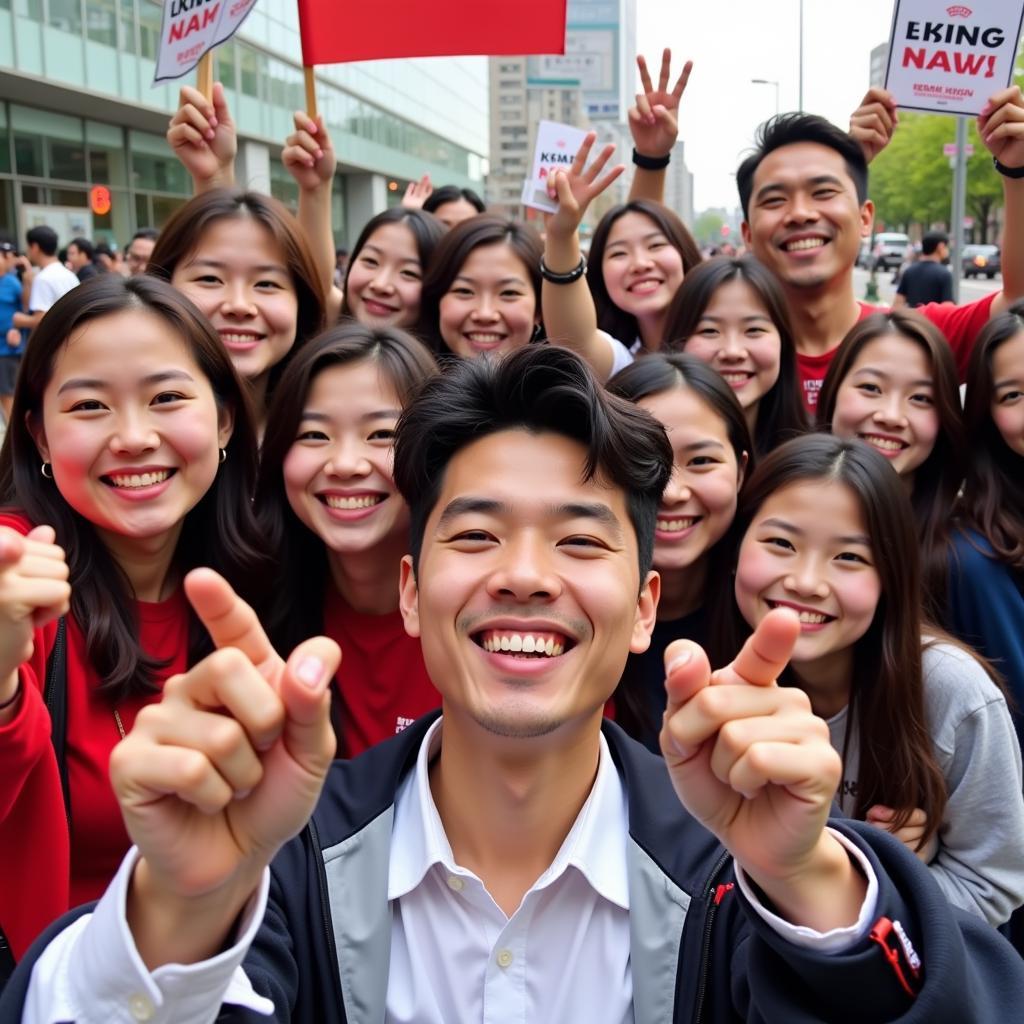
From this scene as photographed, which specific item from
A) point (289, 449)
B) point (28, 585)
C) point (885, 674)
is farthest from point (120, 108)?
point (28, 585)

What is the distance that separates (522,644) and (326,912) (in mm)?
583

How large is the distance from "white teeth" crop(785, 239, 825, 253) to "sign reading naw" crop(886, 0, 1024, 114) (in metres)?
0.96

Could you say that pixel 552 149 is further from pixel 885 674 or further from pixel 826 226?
pixel 885 674

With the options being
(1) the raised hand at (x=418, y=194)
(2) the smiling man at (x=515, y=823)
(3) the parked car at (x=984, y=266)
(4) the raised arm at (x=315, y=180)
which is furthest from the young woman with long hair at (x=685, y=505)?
(3) the parked car at (x=984, y=266)

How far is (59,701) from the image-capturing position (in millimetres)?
2320

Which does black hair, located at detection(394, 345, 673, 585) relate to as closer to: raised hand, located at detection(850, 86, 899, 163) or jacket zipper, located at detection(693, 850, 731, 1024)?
jacket zipper, located at detection(693, 850, 731, 1024)

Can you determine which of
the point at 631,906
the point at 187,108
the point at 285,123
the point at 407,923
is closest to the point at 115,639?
the point at 407,923

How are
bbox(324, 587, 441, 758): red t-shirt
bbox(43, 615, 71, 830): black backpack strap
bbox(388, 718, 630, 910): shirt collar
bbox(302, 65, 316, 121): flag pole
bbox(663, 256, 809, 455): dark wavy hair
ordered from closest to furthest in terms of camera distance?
bbox(388, 718, 630, 910): shirt collar
bbox(43, 615, 71, 830): black backpack strap
bbox(324, 587, 441, 758): red t-shirt
bbox(663, 256, 809, 455): dark wavy hair
bbox(302, 65, 316, 121): flag pole

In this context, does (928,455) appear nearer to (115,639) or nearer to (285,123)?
(115,639)

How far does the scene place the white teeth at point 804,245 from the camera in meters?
4.41

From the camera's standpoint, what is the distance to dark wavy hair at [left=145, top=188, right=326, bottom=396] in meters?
3.69

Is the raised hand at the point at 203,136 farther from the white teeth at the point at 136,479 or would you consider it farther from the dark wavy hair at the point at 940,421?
the dark wavy hair at the point at 940,421

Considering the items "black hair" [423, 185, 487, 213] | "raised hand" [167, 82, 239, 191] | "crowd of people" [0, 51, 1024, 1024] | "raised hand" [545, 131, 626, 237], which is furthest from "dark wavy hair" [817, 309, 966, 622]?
"black hair" [423, 185, 487, 213]

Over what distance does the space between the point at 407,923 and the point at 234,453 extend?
1.52 meters
